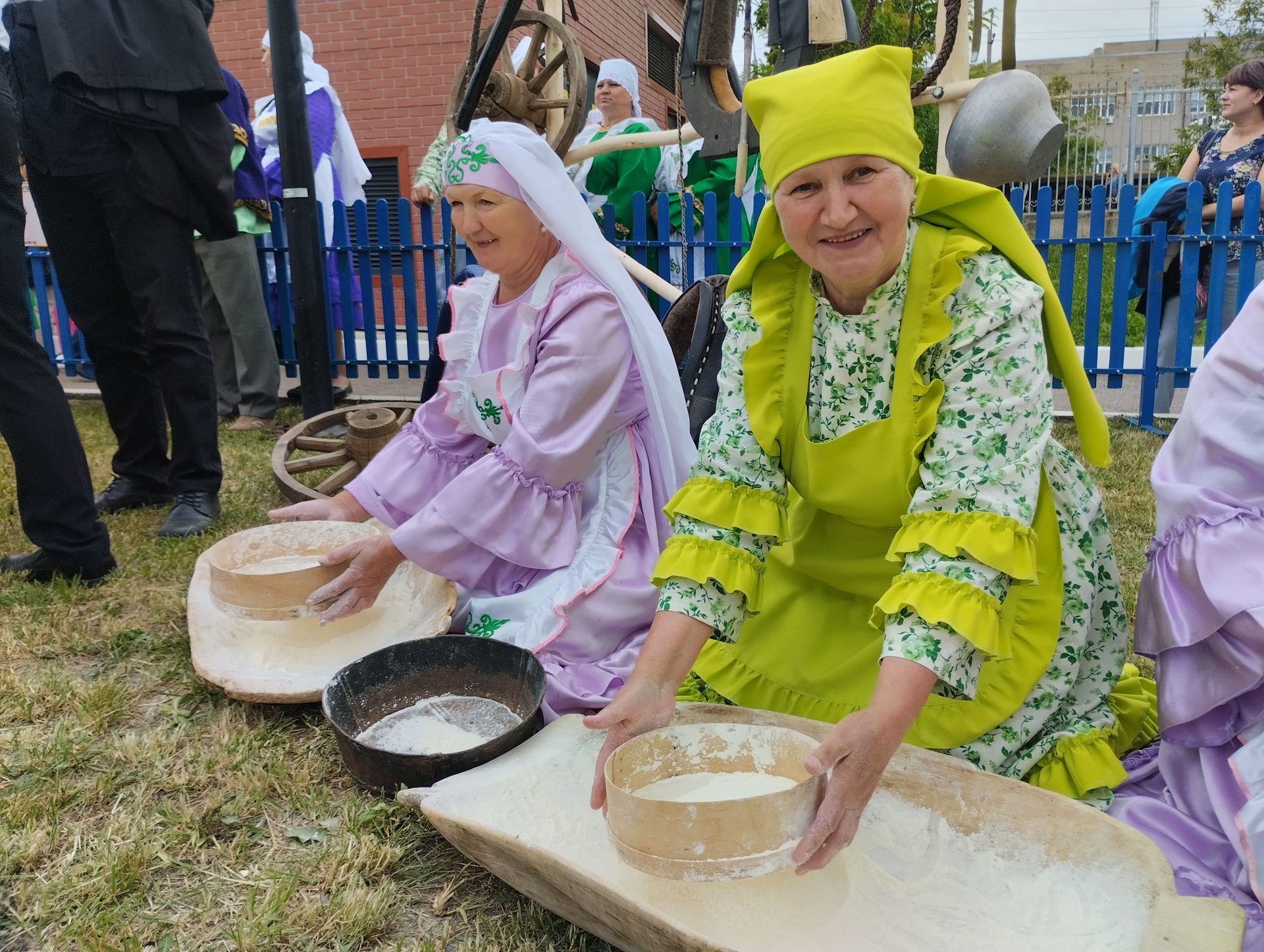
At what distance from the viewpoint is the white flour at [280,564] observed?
2.28 metres

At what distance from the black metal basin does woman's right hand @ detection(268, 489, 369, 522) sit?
609 millimetres

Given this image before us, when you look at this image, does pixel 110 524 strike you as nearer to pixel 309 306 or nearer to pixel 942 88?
pixel 309 306

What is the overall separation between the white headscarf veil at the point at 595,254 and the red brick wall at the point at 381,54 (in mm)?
8712

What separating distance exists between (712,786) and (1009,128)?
2.09m

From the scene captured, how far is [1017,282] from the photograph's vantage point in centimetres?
156

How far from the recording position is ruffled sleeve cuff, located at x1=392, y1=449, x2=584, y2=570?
2.23m

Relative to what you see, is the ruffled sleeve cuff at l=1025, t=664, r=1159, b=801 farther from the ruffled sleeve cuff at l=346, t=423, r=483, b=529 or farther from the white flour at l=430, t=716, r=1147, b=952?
the ruffled sleeve cuff at l=346, t=423, r=483, b=529

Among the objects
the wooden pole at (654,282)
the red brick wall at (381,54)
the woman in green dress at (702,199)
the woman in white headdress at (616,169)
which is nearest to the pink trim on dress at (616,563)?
the wooden pole at (654,282)

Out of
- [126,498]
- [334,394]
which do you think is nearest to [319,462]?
[126,498]

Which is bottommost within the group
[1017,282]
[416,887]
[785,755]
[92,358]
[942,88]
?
[416,887]

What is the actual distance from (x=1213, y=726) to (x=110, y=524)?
132 inches

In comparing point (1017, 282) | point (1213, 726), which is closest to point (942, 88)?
point (1017, 282)

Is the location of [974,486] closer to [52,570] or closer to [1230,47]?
[52,570]

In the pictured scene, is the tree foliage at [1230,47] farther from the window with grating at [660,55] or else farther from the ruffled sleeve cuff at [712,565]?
the ruffled sleeve cuff at [712,565]
